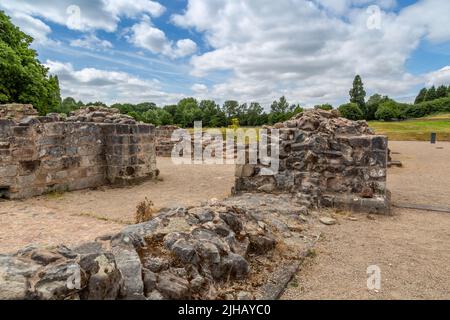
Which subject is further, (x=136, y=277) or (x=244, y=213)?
(x=244, y=213)

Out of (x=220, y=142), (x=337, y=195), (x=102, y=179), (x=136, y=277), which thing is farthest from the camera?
(x=220, y=142)

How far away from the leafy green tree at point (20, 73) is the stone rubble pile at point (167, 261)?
1817cm

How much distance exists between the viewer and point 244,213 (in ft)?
13.5

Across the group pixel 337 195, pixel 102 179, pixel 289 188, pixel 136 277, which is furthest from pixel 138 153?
pixel 136 277

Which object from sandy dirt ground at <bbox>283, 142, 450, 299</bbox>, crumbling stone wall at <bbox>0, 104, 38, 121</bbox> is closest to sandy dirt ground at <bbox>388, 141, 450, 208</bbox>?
sandy dirt ground at <bbox>283, 142, 450, 299</bbox>

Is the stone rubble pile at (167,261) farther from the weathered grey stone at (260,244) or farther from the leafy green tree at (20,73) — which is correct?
the leafy green tree at (20,73)

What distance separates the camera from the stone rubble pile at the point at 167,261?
2057mm

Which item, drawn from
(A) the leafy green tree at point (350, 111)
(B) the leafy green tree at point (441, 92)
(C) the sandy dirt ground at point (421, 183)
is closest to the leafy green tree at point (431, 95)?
(B) the leafy green tree at point (441, 92)

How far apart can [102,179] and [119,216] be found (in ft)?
10.9

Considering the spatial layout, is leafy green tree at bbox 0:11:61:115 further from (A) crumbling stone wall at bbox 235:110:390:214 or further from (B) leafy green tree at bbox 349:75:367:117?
(B) leafy green tree at bbox 349:75:367:117

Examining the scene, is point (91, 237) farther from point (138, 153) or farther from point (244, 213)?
point (138, 153)

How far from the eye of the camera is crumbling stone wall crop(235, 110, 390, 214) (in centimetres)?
604

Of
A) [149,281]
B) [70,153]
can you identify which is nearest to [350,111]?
[70,153]

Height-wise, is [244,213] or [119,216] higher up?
[244,213]
